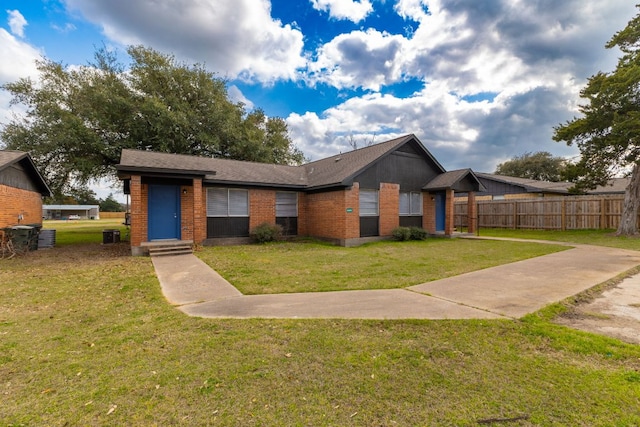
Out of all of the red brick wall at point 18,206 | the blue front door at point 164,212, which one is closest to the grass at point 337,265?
the blue front door at point 164,212

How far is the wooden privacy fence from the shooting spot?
17.0 meters

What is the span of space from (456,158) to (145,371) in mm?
32355

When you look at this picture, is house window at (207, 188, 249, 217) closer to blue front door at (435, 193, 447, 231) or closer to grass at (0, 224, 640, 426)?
grass at (0, 224, 640, 426)

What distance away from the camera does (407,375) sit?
8.82 feet

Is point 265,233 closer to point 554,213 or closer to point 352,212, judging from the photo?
point 352,212

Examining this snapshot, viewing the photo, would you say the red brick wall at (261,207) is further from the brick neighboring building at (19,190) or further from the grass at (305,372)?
the brick neighboring building at (19,190)

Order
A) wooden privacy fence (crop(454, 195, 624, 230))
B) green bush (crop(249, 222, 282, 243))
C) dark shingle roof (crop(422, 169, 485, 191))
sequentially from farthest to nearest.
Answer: wooden privacy fence (crop(454, 195, 624, 230)), dark shingle roof (crop(422, 169, 485, 191)), green bush (crop(249, 222, 282, 243))

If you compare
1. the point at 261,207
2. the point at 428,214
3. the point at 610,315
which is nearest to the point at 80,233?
the point at 261,207

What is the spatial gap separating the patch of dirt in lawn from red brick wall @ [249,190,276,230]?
38.3 ft

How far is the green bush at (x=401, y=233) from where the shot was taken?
47.2 ft

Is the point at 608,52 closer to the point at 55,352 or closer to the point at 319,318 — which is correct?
the point at 319,318

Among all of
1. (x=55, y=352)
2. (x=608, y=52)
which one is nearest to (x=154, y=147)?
(x=55, y=352)

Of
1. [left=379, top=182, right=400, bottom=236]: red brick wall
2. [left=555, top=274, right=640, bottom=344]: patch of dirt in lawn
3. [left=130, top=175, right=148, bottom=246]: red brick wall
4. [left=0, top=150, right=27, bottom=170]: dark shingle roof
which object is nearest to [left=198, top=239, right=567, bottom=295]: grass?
[left=130, top=175, right=148, bottom=246]: red brick wall

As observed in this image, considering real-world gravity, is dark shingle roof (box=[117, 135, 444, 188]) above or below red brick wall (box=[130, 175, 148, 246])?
above
